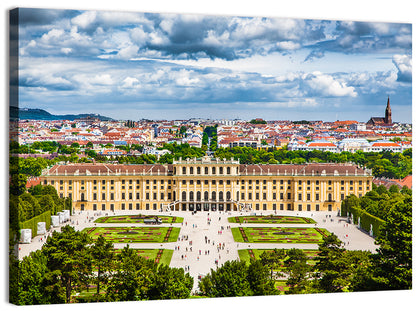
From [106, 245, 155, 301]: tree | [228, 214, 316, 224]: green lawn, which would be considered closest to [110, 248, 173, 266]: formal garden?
[106, 245, 155, 301]: tree

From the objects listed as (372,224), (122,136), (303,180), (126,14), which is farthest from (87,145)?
(126,14)

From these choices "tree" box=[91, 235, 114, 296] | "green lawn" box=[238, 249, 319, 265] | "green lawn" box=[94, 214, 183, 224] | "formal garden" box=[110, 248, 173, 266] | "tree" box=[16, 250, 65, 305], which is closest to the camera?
"tree" box=[16, 250, 65, 305]

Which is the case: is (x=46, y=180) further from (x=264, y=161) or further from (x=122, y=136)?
(x=264, y=161)

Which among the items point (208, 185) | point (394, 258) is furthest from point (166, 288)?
point (208, 185)

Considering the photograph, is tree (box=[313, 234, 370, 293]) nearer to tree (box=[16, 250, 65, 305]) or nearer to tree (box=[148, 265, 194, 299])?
tree (box=[148, 265, 194, 299])

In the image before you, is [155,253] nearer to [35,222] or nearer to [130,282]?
[35,222]

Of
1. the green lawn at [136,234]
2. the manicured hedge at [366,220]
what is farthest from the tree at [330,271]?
the green lawn at [136,234]
